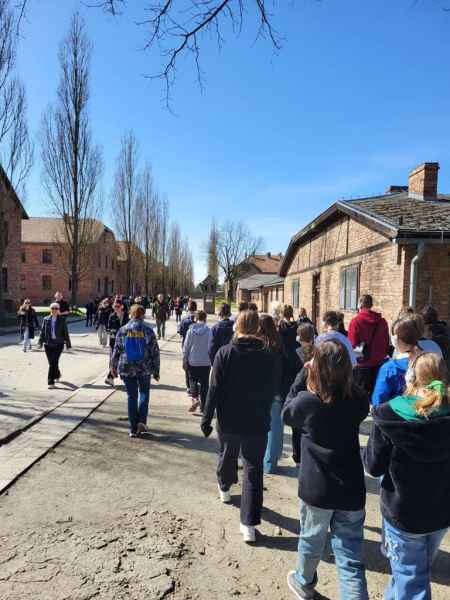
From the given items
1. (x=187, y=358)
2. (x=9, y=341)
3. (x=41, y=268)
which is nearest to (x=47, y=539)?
(x=187, y=358)

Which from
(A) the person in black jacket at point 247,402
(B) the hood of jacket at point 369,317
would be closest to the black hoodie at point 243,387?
(A) the person in black jacket at point 247,402

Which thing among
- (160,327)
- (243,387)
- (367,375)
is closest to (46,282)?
(160,327)

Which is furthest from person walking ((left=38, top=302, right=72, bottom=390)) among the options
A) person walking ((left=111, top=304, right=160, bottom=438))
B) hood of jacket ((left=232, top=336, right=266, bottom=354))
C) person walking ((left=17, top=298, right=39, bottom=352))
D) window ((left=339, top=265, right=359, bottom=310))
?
window ((left=339, top=265, right=359, bottom=310))

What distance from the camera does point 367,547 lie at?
311 cm

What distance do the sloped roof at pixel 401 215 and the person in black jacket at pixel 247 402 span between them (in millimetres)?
6161

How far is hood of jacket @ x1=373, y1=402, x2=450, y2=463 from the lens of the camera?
202cm

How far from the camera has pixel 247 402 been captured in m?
3.28

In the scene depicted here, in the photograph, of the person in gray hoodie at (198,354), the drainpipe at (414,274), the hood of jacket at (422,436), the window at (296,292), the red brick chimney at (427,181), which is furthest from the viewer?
the window at (296,292)

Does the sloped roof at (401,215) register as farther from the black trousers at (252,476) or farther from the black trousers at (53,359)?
the black trousers at (53,359)

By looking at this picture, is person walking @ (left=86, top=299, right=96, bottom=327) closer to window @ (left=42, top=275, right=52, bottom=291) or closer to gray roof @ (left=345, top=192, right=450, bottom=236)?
gray roof @ (left=345, top=192, right=450, bottom=236)

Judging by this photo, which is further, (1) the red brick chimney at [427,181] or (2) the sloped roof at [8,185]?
(2) the sloped roof at [8,185]

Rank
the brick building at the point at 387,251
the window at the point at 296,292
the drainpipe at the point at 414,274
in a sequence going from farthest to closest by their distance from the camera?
the window at the point at 296,292
the brick building at the point at 387,251
the drainpipe at the point at 414,274

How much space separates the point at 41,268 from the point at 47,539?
50419 millimetres

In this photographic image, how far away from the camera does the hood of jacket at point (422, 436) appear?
2.02m
